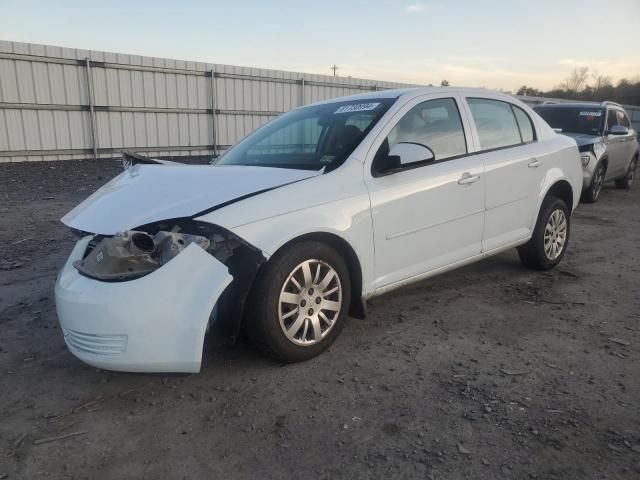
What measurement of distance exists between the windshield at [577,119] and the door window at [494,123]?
20.6 feet

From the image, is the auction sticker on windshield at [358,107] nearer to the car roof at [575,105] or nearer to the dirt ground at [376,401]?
the dirt ground at [376,401]

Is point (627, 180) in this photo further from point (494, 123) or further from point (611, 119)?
point (494, 123)

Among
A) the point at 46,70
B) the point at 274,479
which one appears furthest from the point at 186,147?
the point at 274,479

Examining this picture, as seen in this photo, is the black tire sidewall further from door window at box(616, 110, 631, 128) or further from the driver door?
door window at box(616, 110, 631, 128)

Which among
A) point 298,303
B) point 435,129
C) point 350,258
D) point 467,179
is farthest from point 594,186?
point 298,303

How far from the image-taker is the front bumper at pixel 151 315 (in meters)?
2.51

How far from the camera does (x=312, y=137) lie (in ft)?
12.6

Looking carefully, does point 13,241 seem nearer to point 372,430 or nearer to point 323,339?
point 323,339

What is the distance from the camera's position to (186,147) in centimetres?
1512

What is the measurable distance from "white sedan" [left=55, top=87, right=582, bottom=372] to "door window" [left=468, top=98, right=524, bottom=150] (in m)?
0.02

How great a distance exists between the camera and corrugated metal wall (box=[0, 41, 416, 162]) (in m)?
12.0

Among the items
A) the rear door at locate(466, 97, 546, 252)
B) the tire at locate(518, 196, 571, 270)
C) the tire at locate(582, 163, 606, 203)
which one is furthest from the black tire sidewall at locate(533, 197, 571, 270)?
the tire at locate(582, 163, 606, 203)

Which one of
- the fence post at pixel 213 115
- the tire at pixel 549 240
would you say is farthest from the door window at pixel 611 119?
the fence post at pixel 213 115

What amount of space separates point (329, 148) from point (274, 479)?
7.16 ft
